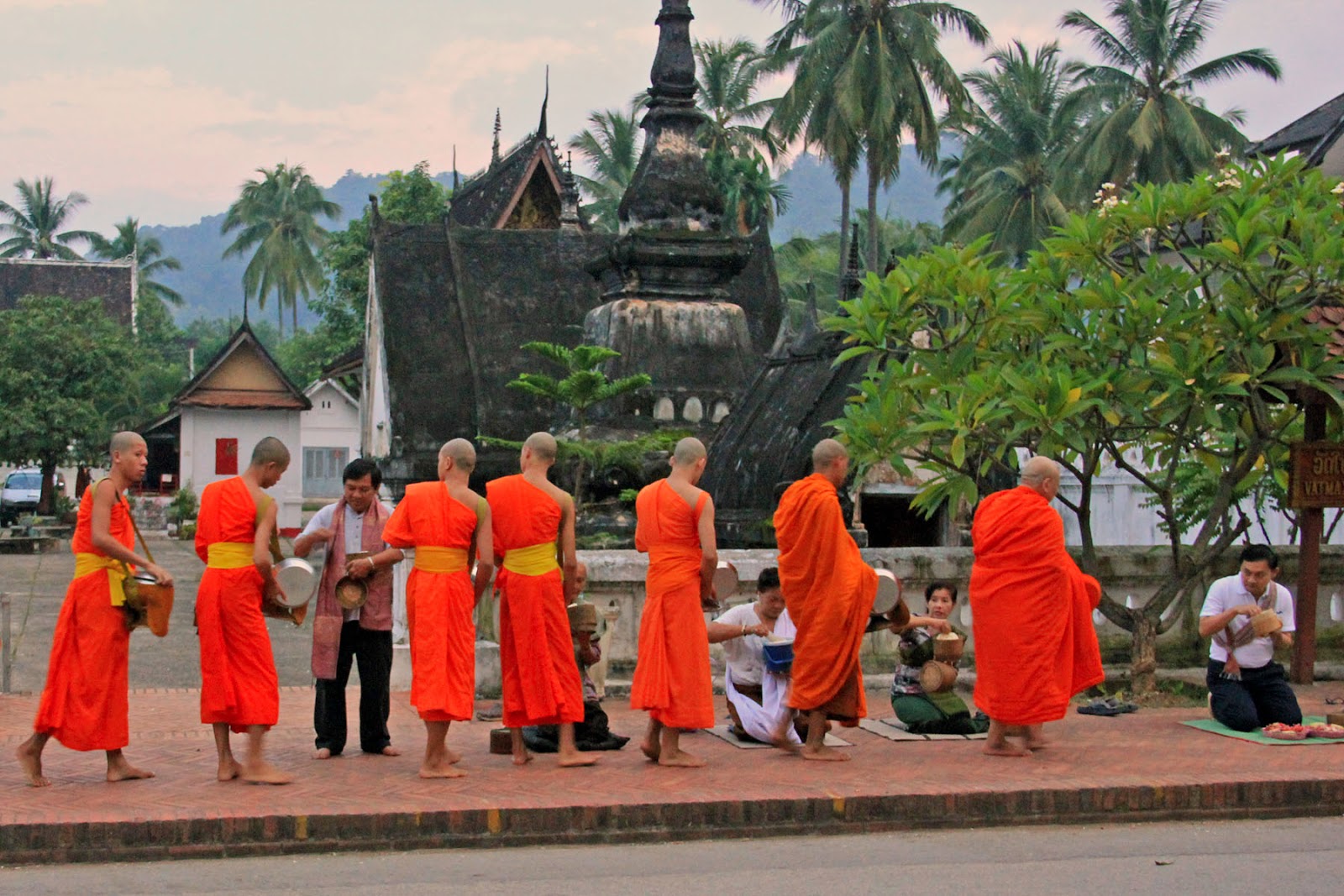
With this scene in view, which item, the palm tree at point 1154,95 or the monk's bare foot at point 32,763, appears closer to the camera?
the monk's bare foot at point 32,763

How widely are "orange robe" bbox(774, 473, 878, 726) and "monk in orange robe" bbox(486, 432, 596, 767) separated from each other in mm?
1164

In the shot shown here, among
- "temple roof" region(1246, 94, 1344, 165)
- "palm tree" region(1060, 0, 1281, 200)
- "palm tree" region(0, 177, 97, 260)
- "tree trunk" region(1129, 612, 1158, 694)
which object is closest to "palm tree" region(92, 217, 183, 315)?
"palm tree" region(0, 177, 97, 260)

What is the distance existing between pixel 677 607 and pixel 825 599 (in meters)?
0.78

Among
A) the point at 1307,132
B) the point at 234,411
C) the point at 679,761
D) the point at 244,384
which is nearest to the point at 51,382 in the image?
the point at 234,411

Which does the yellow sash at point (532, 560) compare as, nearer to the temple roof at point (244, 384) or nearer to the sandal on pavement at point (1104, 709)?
the sandal on pavement at point (1104, 709)

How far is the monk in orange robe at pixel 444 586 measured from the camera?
7699 millimetres

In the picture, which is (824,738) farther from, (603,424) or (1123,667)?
(603,424)

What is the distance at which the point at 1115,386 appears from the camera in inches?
388

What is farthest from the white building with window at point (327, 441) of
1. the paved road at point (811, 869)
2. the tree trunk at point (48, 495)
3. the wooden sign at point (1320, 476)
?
the paved road at point (811, 869)

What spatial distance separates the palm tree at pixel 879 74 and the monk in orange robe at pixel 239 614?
36174mm

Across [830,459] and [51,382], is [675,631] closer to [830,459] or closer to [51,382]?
[830,459]

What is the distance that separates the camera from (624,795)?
24.2 feet

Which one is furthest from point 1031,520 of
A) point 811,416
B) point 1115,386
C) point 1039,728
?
point 811,416

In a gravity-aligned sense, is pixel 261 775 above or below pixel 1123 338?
below
